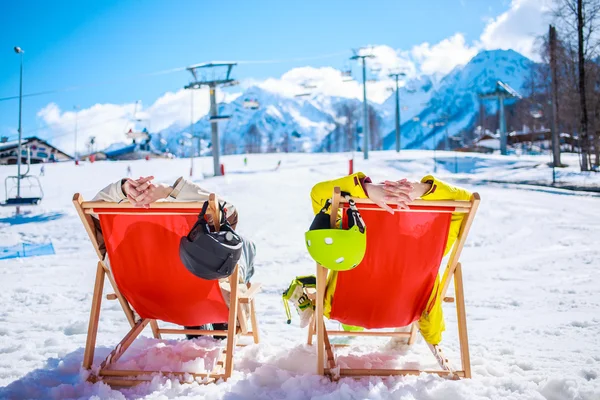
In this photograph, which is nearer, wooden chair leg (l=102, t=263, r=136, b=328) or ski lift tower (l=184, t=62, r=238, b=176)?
wooden chair leg (l=102, t=263, r=136, b=328)

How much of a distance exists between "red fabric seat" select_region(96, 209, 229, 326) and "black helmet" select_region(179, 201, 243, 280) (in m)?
0.21

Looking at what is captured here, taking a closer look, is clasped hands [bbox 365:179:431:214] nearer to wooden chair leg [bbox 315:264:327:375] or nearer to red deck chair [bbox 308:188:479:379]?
red deck chair [bbox 308:188:479:379]

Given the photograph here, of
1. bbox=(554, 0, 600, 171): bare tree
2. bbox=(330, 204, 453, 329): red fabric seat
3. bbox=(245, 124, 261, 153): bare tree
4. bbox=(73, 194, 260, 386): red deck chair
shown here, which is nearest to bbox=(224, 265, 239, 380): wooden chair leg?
bbox=(73, 194, 260, 386): red deck chair

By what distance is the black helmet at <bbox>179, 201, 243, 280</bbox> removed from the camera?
214 centimetres

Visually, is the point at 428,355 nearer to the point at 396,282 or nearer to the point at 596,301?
the point at 396,282

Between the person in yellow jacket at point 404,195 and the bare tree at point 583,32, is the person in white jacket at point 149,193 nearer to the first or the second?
the person in yellow jacket at point 404,195

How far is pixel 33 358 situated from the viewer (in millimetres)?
2848

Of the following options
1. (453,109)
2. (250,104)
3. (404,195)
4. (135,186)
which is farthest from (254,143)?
(404,195)

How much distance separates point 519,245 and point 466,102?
17849 cm

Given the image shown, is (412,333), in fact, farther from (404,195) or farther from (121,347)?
(121,347)

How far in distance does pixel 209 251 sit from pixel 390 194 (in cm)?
89

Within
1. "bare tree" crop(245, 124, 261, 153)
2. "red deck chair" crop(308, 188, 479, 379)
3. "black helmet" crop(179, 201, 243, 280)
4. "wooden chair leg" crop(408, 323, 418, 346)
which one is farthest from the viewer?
"bare tree" crop(245, 124, 261, 153)

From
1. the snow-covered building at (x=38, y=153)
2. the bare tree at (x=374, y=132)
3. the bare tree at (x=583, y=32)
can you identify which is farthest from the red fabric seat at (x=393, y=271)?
the bare tree at (x=374, y=132)

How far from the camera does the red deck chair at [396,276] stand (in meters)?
2.40
